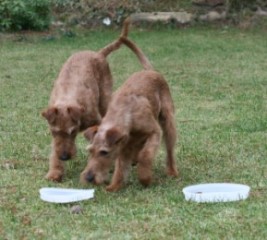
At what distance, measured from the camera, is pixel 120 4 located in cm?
1898

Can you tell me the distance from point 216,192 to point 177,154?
1.76 m

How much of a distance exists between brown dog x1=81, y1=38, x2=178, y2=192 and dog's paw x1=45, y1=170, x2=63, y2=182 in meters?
0.56

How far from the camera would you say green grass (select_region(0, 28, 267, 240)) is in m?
5.39

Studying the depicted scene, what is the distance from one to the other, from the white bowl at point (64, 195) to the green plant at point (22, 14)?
39.2 feet

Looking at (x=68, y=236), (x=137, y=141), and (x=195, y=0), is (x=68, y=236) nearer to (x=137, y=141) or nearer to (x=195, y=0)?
(x=137, y=141)

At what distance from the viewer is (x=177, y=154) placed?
7.74 meters

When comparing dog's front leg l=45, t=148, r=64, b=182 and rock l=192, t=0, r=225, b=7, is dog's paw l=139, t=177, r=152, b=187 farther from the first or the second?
rock l=192, t=0, r=225, b=7

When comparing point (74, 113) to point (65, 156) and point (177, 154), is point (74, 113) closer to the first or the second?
point (65, 156)

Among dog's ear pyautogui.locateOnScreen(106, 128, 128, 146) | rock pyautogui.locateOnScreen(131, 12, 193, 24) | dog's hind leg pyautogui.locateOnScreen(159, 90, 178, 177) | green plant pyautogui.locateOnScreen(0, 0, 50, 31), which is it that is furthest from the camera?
rock pyautogui.locateOnScreen(131, 12, 193, 24)

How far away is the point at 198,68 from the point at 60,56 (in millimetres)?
2823

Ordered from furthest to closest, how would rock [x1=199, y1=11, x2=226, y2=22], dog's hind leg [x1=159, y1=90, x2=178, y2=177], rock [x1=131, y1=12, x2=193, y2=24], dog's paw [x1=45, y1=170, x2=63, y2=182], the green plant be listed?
1. rock [x1=199, y1=11, x2=226, y2=22]
2. rock [x1=131, y1=12, x2=193, y2=24]
3. the green plant
4. dog's hind leg [x1=159, y1=90, x2=178, y2=177]
5. dog's paw [x1=45, y1=170, x2=63, y2=182]

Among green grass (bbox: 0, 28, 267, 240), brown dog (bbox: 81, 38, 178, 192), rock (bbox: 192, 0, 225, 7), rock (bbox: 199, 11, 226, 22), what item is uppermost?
brown dog (bbox: 81, 38, 178, 192)

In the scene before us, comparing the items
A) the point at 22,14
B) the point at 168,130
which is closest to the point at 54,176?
the point at 168,130

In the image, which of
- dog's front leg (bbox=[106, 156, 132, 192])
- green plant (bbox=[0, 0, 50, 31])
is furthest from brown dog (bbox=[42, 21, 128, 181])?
green plant (bbox=[0, 0, 50, 31])
